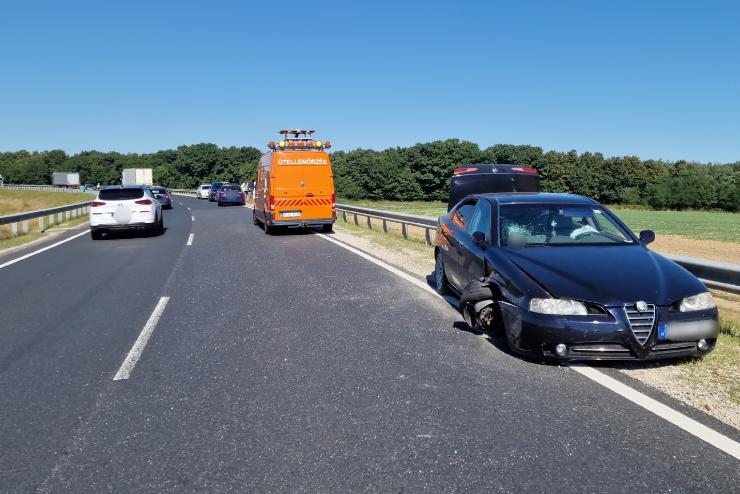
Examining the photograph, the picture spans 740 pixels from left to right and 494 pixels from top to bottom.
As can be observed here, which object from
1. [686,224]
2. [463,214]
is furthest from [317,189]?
[686,224]

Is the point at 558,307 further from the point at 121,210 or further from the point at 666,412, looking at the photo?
the point at 121,210

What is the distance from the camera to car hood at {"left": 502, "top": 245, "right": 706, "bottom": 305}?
4.57 meters

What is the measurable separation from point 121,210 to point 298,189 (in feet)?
17.1

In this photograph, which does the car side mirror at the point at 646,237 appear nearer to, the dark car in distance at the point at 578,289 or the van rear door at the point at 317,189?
the dark car in distance at the point at 578,289

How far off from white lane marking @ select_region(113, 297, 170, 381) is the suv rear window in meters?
10.4

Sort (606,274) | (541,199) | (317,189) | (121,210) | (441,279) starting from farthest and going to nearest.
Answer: (317,189) < (121,210) < (441,279) < (541,199) < (606,274)

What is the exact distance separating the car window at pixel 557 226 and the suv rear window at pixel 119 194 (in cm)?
1364

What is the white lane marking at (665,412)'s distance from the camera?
3369 millimetres

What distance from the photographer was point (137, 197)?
17078mm

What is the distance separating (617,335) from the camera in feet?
14.5

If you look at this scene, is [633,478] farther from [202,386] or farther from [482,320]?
[202,386]

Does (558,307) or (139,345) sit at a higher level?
(558,307)

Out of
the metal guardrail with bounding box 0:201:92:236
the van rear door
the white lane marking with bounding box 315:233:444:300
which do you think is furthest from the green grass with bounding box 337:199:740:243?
the white lane marking with bounding box 315:233:444:300

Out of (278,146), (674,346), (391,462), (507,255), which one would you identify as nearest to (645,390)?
(674,346)
